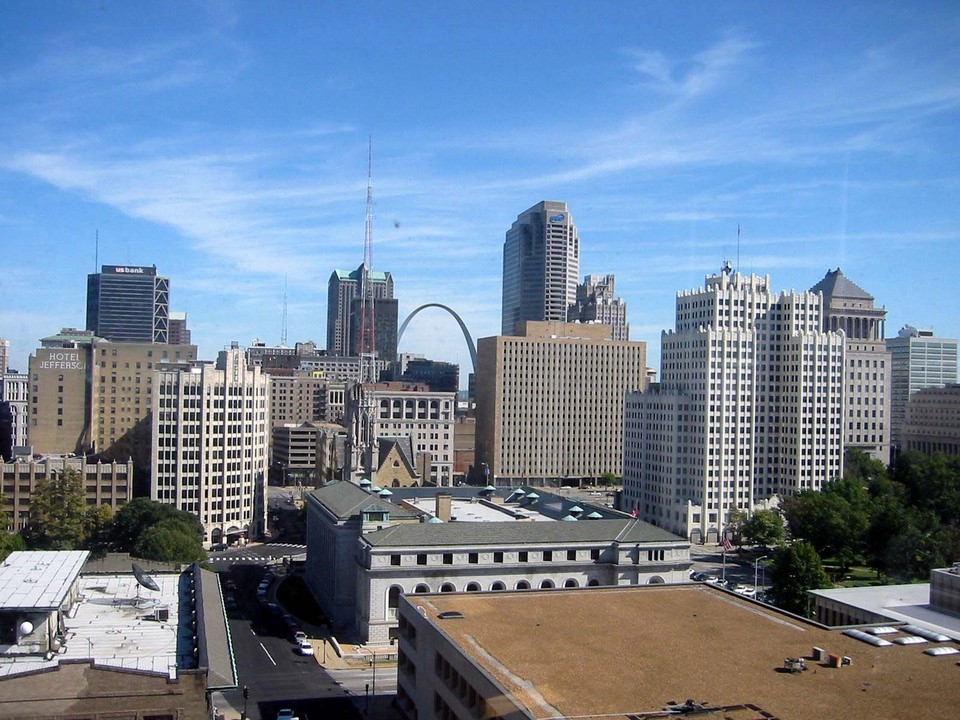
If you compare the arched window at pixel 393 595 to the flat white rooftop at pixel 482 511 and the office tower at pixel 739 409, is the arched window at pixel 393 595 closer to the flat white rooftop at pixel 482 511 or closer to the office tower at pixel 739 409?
the flat white rooftop at pixel 482 511

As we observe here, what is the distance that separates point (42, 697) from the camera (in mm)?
38094

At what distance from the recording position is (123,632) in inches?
2074

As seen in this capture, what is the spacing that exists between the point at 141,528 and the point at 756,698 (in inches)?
3324

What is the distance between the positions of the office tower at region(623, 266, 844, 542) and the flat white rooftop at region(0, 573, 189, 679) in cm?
8893

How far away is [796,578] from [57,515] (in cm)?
8128

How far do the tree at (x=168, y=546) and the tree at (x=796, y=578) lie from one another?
176 ft

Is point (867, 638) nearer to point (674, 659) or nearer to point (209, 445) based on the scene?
point (674, 659)

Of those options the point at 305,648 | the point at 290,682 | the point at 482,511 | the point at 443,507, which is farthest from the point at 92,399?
the point at 290,682

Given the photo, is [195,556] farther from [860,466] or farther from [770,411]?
[860,466]

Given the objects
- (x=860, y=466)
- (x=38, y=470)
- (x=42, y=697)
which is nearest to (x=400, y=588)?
(x=42, y=697)

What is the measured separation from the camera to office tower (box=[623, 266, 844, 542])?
452 ft

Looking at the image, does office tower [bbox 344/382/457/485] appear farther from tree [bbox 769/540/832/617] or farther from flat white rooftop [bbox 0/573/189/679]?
flat white rooftop [bbox 0/573/189/679]

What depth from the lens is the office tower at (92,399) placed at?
517ft

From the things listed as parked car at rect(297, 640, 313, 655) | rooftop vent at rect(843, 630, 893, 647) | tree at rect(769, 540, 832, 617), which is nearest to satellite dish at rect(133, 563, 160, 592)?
parked car at rect(297, 640, 313, 655)
